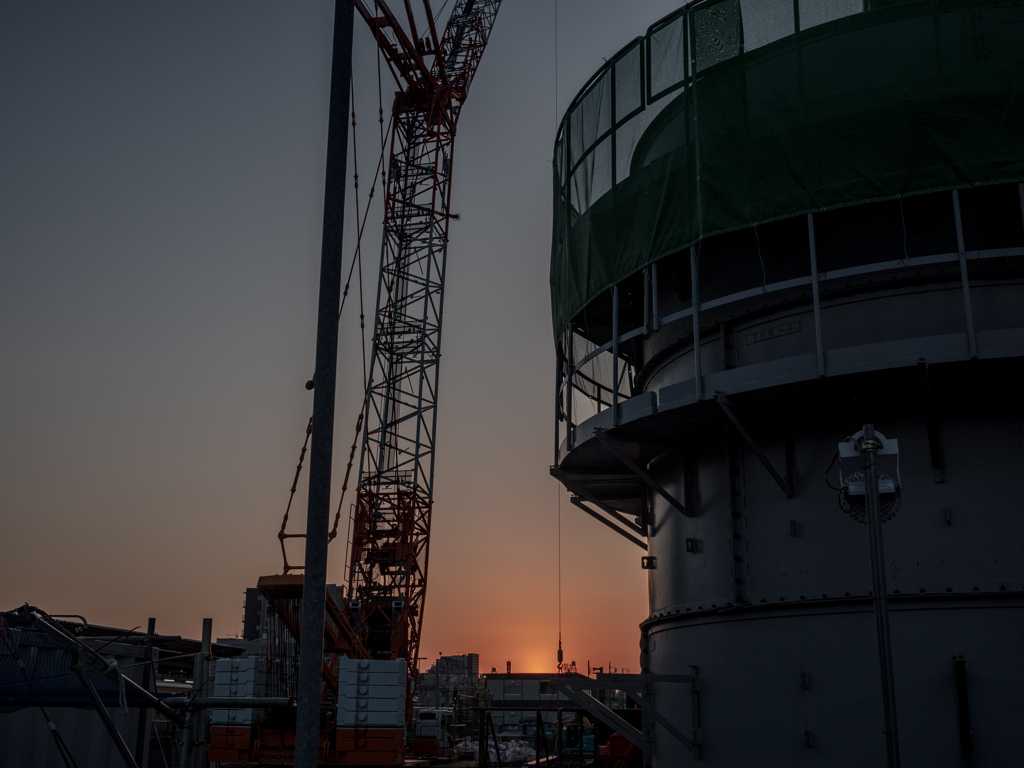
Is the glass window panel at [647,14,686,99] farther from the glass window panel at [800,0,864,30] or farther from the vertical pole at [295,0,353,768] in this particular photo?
the vertical pole at [295,0,353,768]

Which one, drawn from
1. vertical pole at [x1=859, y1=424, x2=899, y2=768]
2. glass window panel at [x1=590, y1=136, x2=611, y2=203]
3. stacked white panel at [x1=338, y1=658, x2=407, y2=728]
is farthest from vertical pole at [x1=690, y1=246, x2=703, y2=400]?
stacked white panel at [x1=338, y1=658, x2=407, y2=728]

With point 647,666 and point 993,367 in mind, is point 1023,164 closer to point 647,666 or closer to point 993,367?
point 993,367

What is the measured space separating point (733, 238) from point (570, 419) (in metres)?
4.54

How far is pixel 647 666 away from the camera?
18.9 m

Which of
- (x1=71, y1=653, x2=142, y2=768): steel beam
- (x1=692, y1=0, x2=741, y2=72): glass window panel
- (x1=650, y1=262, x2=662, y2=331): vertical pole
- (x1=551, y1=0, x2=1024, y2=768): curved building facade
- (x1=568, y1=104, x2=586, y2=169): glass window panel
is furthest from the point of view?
(x1=568, y1=104, x2=586, y2=169): glass window panel

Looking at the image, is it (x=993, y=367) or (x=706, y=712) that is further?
(x=706, y=712)

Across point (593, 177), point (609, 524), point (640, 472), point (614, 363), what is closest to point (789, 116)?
point (593, 177)

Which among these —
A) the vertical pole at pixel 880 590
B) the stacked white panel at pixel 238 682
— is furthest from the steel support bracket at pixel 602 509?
the stacked white panel at pixel 238 682

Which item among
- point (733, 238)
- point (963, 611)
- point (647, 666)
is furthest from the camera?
point (647, 666)

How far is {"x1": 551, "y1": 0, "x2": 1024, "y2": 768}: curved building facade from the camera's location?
543 inches

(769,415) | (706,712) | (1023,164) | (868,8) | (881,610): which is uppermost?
Answer: (868,8)

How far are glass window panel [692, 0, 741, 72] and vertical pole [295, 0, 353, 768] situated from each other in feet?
30.7

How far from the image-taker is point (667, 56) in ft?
60.3

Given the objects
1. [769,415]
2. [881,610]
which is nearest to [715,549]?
[769,415]
